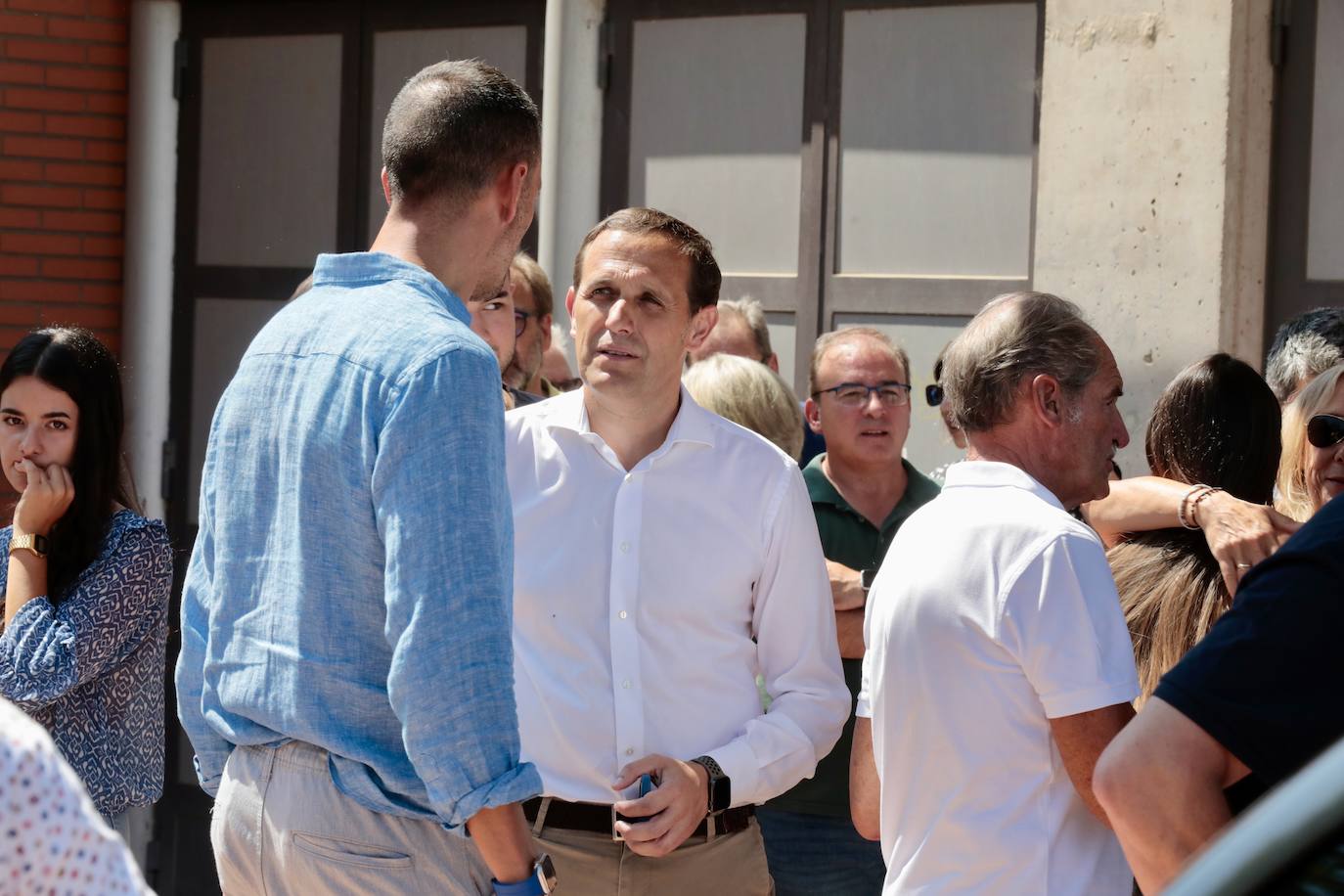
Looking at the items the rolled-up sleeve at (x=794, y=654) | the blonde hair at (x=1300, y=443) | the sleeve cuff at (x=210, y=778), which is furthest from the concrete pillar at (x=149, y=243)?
the blonde hair at (x=1300, y=443)

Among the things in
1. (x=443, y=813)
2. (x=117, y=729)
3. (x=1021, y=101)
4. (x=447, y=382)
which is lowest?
(x=117, y=729)

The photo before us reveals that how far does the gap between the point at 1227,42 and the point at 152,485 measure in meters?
4.61

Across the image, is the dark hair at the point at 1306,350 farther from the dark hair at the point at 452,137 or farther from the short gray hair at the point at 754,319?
the dark hair at the point at 452,137

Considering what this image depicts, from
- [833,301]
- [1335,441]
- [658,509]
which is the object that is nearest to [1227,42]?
[833,301]

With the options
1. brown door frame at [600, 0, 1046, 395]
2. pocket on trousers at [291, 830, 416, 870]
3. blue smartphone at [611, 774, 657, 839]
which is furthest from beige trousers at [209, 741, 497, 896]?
brown door frame at [600, 0, 1046, 395]

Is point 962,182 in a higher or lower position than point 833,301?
higher

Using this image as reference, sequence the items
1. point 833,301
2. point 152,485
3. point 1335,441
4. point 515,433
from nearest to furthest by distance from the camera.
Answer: point 1335,441, point 515,433, point 833,301, point 152,485

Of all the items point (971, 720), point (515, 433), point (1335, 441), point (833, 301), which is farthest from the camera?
point (833, 301)

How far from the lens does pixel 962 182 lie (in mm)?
5484

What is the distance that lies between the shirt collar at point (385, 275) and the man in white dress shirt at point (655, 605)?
95 cm

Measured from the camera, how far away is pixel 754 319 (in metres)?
5.32

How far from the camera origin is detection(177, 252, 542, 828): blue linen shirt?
2018 mm

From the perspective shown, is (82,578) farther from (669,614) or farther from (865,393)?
(865,393)

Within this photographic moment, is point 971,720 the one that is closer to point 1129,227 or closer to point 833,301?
point 1129,227
